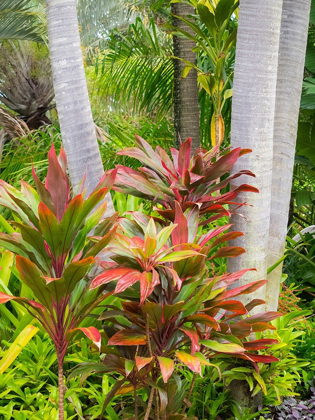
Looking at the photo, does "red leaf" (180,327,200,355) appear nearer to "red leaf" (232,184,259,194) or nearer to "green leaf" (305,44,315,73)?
"red leaf" (232,184,259,194)

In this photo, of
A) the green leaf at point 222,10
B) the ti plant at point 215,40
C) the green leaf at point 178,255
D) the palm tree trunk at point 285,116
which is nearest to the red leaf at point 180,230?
the green leaf at point 178,255

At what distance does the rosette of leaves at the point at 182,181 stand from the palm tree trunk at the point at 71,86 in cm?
22

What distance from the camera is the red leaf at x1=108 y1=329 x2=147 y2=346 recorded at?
1.61 m

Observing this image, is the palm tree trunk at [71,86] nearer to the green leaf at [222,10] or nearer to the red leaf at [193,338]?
the red leaf at [193,338]

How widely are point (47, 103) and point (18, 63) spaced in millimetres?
1007

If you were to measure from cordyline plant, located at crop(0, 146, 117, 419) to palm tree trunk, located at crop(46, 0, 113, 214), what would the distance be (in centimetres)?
49

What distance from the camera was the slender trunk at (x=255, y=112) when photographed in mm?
2143

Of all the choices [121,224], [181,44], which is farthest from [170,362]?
[181,44]

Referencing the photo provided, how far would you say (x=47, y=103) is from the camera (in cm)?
750

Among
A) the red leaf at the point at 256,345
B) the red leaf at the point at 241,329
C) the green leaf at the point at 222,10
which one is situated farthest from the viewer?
the green leaf at the point at 222,10

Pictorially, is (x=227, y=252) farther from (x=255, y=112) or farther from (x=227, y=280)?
(x=255, y=112)

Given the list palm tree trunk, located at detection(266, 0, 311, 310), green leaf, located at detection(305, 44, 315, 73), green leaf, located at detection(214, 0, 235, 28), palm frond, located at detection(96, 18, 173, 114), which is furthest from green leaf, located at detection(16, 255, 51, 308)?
palm frond, located at detection(96, 18, 173, 114)

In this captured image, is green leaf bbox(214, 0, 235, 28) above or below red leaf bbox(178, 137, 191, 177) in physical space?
above

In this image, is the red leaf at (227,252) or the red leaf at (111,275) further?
the red leaf at (227,252)
